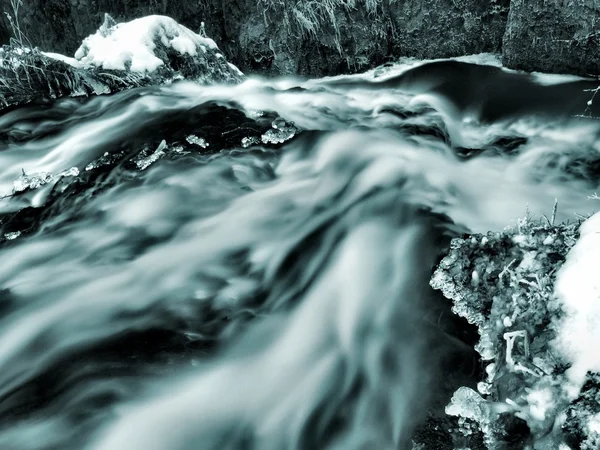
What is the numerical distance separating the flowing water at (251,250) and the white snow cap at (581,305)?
43cm

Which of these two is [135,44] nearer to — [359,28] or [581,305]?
[359,28]

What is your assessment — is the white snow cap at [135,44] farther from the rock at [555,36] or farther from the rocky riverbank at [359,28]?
the rock at [555,36]

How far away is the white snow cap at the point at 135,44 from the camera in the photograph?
4980 mm

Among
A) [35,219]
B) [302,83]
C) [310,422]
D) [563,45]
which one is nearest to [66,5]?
[302,83]

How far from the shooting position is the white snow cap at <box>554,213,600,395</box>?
1269mm

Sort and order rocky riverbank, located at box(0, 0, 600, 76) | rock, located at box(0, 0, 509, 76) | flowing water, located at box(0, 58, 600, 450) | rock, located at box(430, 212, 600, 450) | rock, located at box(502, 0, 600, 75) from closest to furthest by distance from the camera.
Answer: rock, located at box(430, 212, 600, 450) → flowing water, located at box(0, 58, 600, 450) → rock, located at box(502, 0, 600, 75) → rocky riverbank, located at box(0, 0, 600, 76) → rock, located at box(0, 0, 509, 76)

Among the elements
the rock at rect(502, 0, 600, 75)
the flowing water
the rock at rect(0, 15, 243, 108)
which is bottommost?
the flowing water

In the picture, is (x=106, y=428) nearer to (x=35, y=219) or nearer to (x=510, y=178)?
(x=35, y=219)

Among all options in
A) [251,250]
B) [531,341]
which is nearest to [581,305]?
[531,341]

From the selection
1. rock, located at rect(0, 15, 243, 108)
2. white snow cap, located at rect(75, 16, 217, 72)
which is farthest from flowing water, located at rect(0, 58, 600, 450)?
white snow cap, located at rect(75, 16, 217, 72)

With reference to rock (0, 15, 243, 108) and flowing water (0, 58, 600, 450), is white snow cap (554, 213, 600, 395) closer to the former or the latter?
flowing water (0, 58, 600, 450)

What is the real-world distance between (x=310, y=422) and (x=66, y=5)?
7797 mm

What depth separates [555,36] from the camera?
4676 millimetres

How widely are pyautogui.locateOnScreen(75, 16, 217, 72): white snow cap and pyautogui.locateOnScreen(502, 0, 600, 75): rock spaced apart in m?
3.31
